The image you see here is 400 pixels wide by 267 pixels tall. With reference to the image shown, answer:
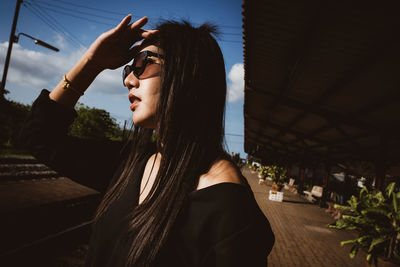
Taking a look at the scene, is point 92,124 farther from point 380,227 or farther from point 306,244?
point 380,227

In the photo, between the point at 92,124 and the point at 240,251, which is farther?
the point at 92,124

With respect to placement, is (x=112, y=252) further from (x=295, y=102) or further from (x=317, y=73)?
(x=295, y=102)

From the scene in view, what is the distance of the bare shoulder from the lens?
0.93m

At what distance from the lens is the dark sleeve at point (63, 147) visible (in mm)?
1345

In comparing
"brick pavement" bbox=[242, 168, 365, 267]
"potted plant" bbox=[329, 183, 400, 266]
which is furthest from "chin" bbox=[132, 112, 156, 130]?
"brick pavement" bbox=[242, 168, 365, 267]

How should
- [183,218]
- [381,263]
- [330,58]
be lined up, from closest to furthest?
[183,218] → [381,263] → [330,58]

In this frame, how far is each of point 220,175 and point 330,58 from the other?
4172mm

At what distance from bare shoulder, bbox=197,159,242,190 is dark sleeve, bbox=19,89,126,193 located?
0.93m

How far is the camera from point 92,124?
2183cm

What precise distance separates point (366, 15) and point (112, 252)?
12.1 feet

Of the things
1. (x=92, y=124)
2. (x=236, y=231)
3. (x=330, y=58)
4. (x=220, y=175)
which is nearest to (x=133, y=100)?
(x=220, y=175)

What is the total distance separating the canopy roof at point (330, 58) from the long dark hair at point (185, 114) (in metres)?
2.61

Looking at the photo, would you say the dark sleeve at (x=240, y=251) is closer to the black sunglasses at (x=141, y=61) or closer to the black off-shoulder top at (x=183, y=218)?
the black off-shoulder top at (x=183, y=218)

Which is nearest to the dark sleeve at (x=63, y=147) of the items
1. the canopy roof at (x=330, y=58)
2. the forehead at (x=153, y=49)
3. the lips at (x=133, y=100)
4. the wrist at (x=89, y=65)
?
the wrist at (x=89, y=65)
